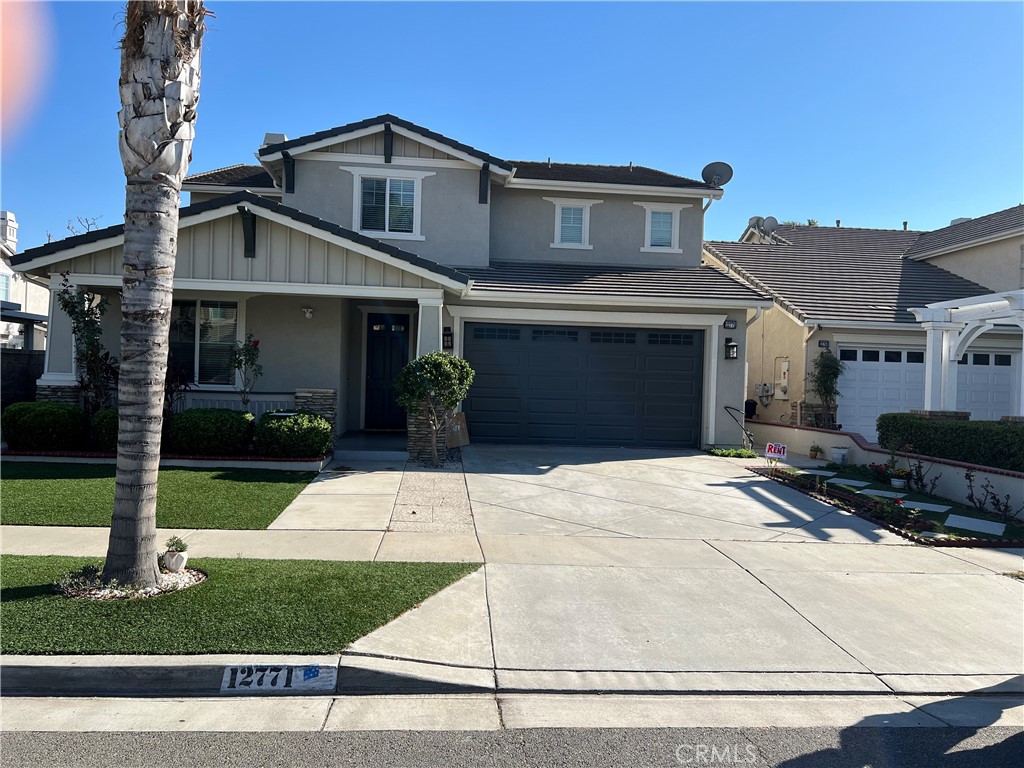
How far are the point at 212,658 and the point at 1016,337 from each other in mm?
19188

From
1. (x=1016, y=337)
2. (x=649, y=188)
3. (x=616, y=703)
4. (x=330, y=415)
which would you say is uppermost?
(x=649, y=188)

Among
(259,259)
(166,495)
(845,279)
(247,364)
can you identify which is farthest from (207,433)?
(845,279)

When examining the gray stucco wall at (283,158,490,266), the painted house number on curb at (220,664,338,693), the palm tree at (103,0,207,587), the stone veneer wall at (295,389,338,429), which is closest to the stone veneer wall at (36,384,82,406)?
the stone veneer wall at (295,389,338,429)

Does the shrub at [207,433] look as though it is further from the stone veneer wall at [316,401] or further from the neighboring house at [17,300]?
the neighboring house at [17,300]

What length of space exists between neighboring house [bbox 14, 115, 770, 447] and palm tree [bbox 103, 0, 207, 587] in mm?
6982

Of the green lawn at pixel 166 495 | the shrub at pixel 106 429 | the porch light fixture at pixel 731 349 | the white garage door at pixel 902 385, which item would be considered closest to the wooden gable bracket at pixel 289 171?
the shrub at pixel 106 429

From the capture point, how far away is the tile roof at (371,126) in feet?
47.1

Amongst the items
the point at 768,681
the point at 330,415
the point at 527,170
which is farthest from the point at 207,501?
the point at 527,170

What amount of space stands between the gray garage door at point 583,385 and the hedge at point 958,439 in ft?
13.1

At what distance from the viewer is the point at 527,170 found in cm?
1708

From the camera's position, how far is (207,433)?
36.3 feet

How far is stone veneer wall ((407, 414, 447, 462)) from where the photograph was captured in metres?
12.1

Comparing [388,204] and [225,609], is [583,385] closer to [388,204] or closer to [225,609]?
[388,204]

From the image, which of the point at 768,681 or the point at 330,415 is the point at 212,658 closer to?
the point at 768,681
